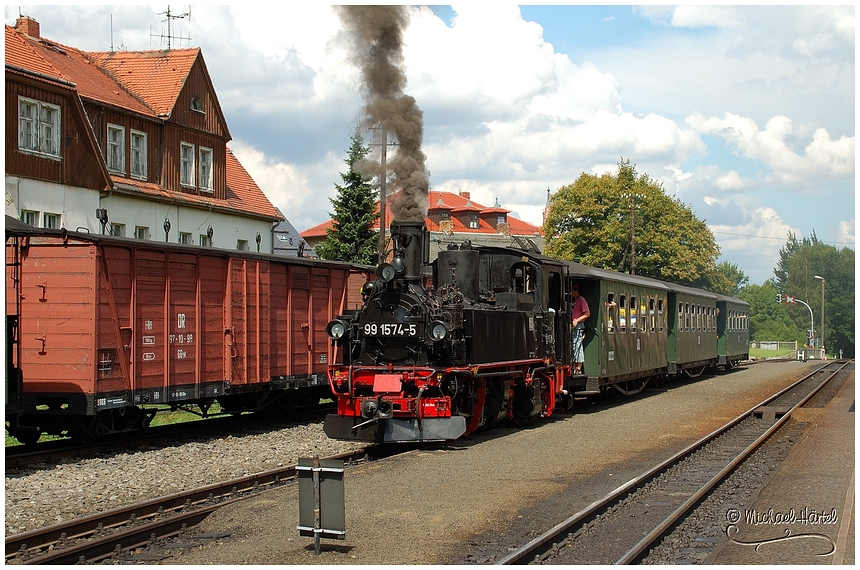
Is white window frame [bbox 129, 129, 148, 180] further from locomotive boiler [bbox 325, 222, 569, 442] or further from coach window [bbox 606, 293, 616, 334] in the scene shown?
locomotive boiler [bbox 325, 222, 569, 442]

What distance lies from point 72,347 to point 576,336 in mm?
10037

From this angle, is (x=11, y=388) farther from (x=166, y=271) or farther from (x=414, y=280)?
(x=414, y=280)

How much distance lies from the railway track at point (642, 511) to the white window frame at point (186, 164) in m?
20.4

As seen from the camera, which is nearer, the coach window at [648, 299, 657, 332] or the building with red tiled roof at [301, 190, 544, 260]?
the coach window at [648, 299, 657, 332]

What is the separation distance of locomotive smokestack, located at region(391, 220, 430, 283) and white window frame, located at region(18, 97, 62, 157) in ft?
42.8

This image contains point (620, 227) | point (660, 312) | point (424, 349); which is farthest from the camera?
point (620, 227)

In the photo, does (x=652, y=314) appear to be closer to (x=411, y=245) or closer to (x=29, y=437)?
(x=411, y=245)

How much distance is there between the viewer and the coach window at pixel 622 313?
65.7 feet

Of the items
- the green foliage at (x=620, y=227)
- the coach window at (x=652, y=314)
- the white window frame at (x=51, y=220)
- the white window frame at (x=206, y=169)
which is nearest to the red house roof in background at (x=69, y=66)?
the white window frame at (x=206, y=169)

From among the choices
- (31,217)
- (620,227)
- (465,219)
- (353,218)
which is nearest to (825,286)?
(465,219)

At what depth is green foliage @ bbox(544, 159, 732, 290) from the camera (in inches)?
2267

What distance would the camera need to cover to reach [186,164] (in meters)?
30.0

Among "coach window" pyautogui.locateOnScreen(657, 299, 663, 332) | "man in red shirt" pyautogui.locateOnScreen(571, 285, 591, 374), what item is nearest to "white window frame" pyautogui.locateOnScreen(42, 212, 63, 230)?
"man in red shirt" pyautogui.locateOnScreen(571, 285, 591, 374)

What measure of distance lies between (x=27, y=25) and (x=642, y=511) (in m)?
25.0
